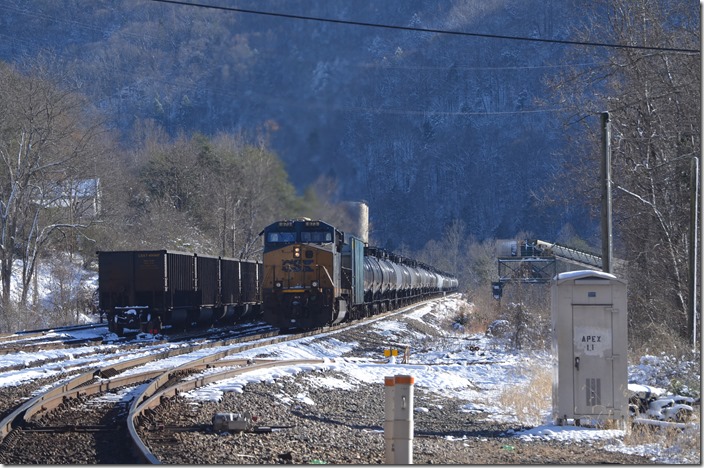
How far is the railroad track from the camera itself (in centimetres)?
865

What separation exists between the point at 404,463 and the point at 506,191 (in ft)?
262

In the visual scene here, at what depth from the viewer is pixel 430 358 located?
21.5 metres

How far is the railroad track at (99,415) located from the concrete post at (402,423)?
7.09 ft

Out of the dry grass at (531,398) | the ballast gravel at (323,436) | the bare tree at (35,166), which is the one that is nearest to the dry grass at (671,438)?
the ballast gravel at (323,436)

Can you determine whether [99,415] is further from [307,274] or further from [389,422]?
[307,274]

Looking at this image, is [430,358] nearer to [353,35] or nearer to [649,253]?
[649,253]

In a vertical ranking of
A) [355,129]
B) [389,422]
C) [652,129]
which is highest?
[355,129]

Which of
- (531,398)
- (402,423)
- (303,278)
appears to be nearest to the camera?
(402,423)

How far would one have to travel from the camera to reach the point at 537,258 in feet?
146

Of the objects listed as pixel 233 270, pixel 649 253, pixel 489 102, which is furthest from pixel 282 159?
pixel 489 102

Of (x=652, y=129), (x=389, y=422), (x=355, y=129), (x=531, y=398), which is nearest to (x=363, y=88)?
(x=355, y=129)

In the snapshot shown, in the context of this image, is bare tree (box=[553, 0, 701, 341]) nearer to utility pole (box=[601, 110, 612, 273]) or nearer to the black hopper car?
utility pole (box=[601, 110, 612, 273])

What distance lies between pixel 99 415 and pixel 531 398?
6875 mm

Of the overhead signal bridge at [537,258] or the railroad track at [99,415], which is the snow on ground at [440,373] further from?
the overhead signal bridge at [537,258]
